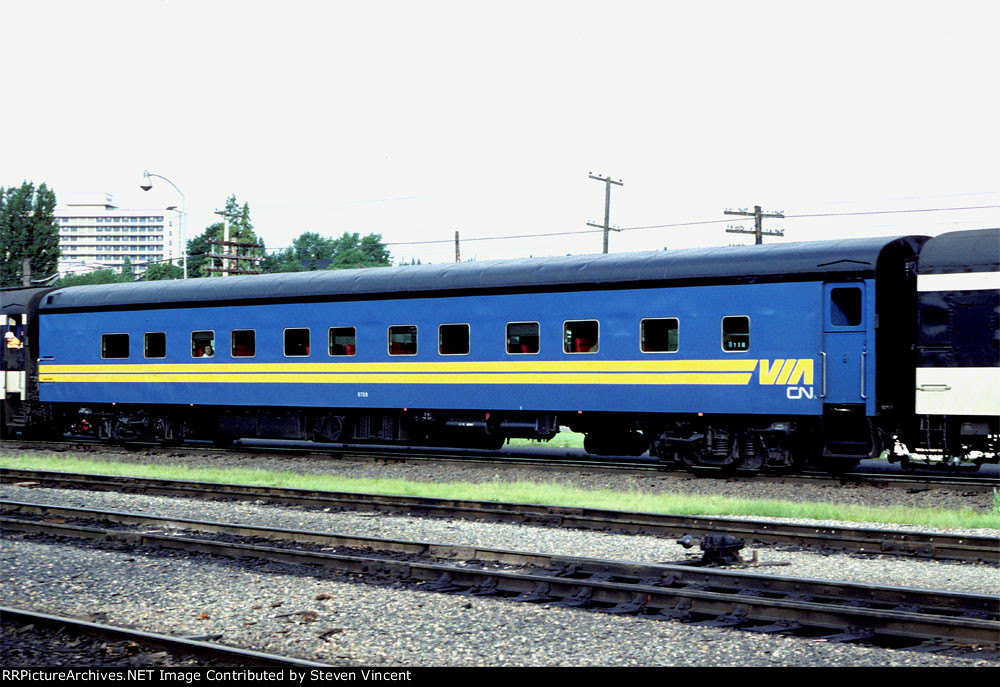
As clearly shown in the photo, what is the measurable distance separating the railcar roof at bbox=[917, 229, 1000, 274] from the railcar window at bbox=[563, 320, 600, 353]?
533cm

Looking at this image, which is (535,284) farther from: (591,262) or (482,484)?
(482,484)

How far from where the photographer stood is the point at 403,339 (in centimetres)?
2073

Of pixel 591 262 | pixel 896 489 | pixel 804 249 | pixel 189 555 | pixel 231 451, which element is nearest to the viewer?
pixel 189 555

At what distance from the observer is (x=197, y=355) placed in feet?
77.4

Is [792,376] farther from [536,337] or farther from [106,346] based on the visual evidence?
[106,346]

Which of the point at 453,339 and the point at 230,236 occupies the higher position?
the point at 230,236

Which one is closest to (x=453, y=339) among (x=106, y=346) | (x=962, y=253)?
(x=962, y=253)

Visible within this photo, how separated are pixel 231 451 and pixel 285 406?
205 centimetres

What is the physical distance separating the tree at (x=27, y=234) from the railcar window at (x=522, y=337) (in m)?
72.1

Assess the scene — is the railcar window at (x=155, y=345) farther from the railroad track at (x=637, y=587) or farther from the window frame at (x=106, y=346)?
the railroad track at (x=637, y=587)

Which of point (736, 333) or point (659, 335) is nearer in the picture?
point (736, 333)

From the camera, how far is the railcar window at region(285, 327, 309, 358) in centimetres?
2198

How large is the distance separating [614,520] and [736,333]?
5.58 m

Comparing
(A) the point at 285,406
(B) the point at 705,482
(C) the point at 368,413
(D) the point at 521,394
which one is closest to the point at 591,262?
(D) the point at 521,394
